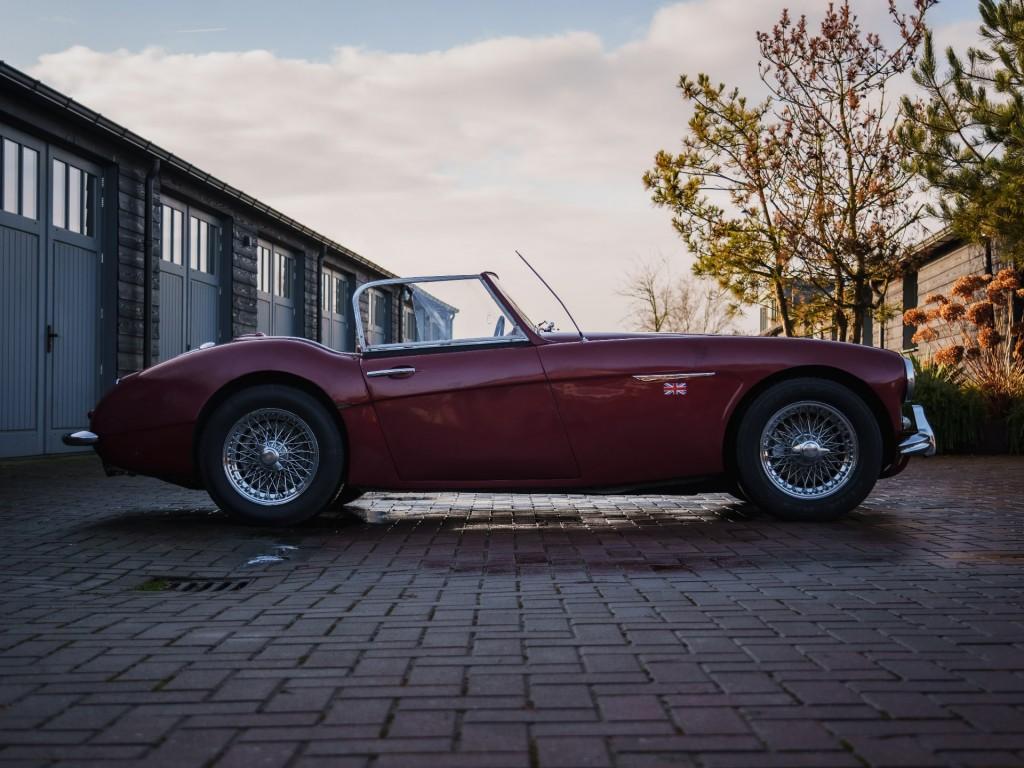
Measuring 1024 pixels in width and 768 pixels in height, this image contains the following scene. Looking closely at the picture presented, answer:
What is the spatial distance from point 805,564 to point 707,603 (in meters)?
1.06

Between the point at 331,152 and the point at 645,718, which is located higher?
the point at 331,152

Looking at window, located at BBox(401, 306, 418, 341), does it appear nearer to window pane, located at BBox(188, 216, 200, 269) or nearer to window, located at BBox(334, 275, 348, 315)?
window pane, located at BBox(188, 216, 200, 269)

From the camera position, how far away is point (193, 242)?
1686 centimetres

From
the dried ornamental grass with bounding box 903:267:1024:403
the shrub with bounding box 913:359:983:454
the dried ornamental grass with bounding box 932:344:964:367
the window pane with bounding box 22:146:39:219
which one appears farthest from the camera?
the dried ornamental grass with bounding box 932:344:964:367

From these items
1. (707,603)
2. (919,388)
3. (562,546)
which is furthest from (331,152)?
(707,603)

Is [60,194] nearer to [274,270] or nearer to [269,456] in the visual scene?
[274,270]

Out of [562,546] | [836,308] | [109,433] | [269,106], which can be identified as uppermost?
[269,106]

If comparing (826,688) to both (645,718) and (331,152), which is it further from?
(331,152)

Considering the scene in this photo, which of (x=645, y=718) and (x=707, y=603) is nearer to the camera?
(x=645, y=718)

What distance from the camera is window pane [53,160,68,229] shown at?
12.9m

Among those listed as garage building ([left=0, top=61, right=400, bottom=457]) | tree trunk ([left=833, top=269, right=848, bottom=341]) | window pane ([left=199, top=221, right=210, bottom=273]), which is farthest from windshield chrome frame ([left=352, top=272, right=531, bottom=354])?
tree trunk ([left=833, top=269, right=848, bottom=341])

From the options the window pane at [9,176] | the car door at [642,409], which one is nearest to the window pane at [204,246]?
the window pane at [9,176]

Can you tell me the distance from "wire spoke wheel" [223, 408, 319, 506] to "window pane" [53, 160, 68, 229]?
771 cm

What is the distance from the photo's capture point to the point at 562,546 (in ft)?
18.7
